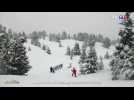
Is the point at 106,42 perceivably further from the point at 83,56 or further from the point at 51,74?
the point at 51,74

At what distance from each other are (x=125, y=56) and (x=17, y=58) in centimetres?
Answer: 295

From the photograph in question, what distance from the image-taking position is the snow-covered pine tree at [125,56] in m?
22.2

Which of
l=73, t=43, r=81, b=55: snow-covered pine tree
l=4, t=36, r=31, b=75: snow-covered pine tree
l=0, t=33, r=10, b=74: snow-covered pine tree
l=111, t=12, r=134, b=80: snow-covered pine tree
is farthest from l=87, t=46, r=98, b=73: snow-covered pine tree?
l=0, t=33, r=10, b=74: snow-covered pine tree

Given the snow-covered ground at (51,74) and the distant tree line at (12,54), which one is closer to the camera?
the snow-covered ground at (51,74)

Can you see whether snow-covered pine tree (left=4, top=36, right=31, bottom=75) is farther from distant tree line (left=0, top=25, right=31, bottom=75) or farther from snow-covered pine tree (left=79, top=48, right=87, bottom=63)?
snow-covered pine tree (left=79, top=48, right=87, bottom=63)

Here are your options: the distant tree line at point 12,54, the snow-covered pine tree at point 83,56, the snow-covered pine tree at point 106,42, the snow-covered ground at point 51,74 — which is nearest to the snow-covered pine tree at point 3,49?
the distant tree line at point 12,54

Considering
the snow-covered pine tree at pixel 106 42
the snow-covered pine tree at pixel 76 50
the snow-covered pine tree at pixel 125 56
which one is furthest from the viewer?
the snow-covered pine tree at pixel 106 42

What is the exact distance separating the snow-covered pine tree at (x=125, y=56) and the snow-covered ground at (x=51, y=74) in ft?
0.78

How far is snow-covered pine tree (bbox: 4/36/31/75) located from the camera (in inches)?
880

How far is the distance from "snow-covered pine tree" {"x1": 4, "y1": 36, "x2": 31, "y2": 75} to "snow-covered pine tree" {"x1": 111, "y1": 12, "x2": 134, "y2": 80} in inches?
94.5

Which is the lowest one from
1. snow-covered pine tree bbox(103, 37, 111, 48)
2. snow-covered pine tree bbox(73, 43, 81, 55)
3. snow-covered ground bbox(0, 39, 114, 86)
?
snow-covered ground bbox(0, 39, 114, 86)

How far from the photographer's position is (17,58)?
22422 millimetres

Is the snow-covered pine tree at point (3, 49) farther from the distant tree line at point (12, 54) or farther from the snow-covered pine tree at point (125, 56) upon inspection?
the snow-covered pine tree at point (125, 56)
